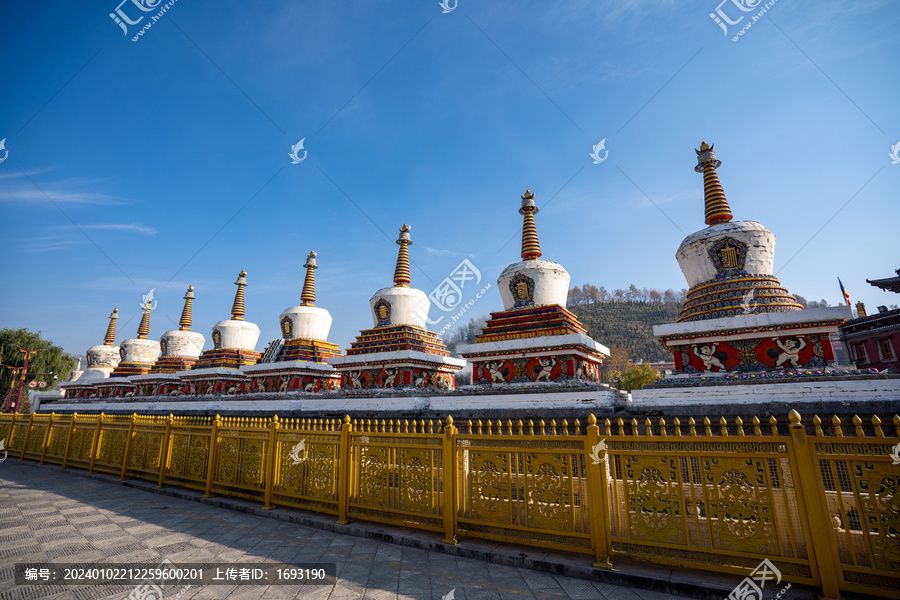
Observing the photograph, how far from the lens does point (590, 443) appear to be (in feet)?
17.9

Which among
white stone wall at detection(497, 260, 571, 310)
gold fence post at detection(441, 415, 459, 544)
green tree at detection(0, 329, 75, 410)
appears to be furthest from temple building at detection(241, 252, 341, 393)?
green tree at detection(0, 329, 75, 410)

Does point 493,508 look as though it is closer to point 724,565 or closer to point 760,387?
point 724,565

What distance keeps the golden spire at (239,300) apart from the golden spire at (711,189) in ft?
88.9

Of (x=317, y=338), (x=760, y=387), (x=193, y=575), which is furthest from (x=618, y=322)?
(x=193, y=575)

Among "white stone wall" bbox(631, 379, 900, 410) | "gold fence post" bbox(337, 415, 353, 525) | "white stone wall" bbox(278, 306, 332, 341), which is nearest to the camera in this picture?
"gold fence post" bbox(337, 415, 353, 525)

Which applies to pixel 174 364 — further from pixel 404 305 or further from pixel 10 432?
pixel 404 305

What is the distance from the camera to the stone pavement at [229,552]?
15.5 feet

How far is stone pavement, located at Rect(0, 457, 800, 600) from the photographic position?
471cm

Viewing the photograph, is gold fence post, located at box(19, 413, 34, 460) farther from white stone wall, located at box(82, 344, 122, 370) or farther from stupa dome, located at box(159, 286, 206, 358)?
white stone wall, located at box(82, 344, 122, 370)

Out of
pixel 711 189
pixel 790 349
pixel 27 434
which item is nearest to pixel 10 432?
pixel 27 434

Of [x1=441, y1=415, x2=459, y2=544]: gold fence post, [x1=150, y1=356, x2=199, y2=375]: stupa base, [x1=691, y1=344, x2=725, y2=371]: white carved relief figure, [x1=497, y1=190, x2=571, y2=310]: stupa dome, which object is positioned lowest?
[x1=441, y1=415, x2=459, y2=544]: gold fence post

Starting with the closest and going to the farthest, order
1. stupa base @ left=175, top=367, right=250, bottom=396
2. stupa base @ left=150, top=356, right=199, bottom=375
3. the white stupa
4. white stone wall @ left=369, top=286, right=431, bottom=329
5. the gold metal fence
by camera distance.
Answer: the gold metal fence
white stone wall @ left=369, top=286, right=431, bottom=329
stupa base @ left=175, top=367, right=250, bottom=396
stupa base @ left=150, top=356, right=199, bottom=375
the white stupa

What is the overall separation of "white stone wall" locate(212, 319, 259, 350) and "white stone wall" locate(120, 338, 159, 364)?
11327 millimetres

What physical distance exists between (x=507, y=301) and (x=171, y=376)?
78.3ft
